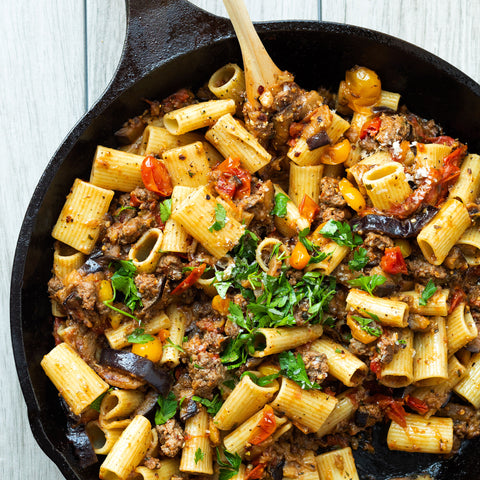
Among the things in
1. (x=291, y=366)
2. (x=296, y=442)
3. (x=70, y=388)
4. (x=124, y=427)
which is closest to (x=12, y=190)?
(x=70, y=388)

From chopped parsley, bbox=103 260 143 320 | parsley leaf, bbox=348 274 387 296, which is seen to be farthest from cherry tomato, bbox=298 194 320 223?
chopped parsley, bbox=103 260 143 320

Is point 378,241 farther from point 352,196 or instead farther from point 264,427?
point 264,427

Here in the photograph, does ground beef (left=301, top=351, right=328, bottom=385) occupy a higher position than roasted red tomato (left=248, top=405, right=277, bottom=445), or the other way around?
ground beef (left=301, top=351, right=328, bottom=385)

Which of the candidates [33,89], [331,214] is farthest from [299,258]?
[33,89]

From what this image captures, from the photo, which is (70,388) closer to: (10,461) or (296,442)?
(10,461)

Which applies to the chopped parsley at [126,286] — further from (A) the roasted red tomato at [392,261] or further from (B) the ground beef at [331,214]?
(A) the roasted red tomato at [392,261]

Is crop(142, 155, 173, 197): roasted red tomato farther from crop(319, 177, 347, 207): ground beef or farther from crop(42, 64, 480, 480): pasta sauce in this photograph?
crop(319, 177, 347, 207): ground beef
